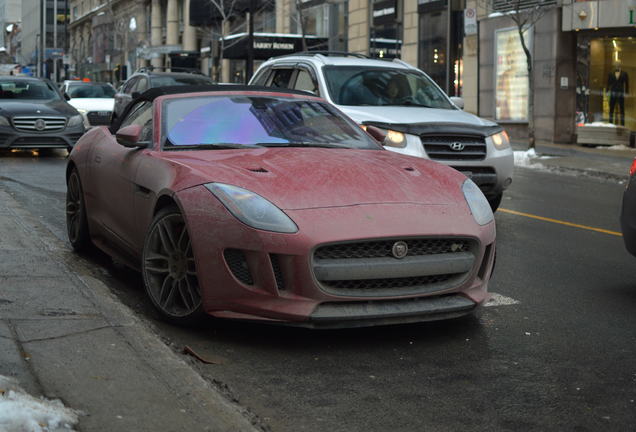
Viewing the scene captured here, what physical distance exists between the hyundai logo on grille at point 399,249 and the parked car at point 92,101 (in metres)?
19.6

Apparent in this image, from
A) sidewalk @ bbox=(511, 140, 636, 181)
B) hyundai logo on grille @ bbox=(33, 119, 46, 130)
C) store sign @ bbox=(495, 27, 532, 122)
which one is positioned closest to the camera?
hyundai logo on grille @ bbox=(33, 119, 46, 130)

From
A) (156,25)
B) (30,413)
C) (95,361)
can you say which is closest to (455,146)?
(95,361)

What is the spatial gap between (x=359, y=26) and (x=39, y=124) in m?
20.3

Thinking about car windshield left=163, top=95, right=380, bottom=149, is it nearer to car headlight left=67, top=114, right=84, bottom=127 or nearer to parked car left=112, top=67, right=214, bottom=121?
car headlight left=67, top=114, right=84, bottom=127

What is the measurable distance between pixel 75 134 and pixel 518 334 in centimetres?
1462

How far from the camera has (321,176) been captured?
227 inches

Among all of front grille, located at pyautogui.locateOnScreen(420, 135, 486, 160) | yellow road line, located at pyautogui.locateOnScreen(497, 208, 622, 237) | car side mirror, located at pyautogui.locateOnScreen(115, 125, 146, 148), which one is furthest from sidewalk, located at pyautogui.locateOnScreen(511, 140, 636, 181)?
car side mirror, located at pyautogui.locateOnScreen(115, 125, 146, 148)

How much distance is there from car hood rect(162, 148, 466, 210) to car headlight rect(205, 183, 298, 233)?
5 cm

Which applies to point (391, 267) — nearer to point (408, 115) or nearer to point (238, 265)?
point (238, 265)

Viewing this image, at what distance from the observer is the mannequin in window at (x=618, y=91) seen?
85.5 feet

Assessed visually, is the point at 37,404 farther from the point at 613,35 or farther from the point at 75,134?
the point at 613,35

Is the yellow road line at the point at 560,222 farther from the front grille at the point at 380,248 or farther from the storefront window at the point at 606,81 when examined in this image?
the storefront window at the point at 606,81

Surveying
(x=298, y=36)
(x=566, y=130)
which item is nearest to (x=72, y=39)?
(x=298, y=36)

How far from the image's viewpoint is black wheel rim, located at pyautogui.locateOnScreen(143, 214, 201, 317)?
5.64 metres
